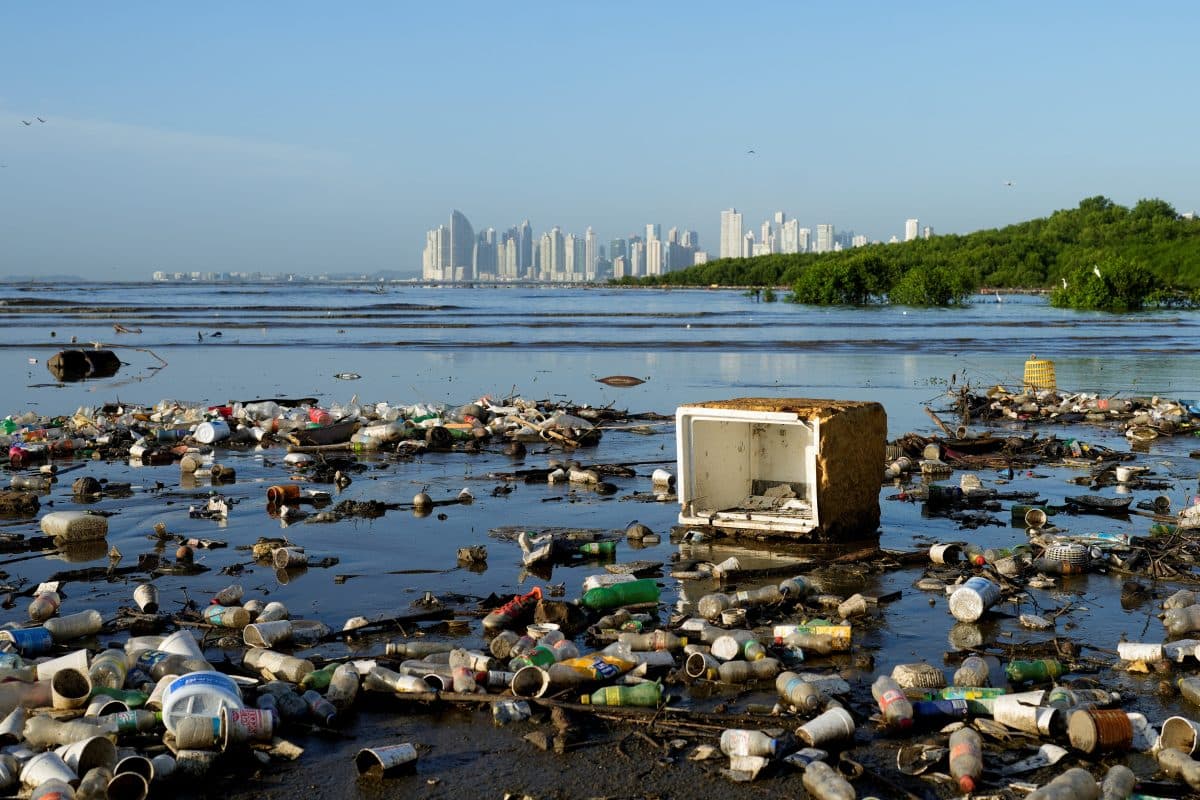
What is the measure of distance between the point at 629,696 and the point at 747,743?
0.77m

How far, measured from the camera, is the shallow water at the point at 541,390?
281 inches

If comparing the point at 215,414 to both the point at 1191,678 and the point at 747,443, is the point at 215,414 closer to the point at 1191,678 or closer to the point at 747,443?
the point at 747,443

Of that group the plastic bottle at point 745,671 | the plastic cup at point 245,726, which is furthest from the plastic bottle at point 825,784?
the plastic cup at point 245,726

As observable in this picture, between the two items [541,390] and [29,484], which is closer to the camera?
[29,484]

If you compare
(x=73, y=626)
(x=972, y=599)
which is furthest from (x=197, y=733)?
(x=972, y=599)

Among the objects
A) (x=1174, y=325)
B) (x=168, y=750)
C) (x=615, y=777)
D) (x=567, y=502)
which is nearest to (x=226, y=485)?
(x=567, y=502)

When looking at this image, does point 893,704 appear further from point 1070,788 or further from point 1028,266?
point 1028,266

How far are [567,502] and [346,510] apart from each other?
1.96 metres

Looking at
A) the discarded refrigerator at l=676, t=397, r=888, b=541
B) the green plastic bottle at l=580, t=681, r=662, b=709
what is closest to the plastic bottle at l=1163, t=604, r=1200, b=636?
the discarded refrigerator at l=676, t=397, r=888, b=541

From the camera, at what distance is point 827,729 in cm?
461

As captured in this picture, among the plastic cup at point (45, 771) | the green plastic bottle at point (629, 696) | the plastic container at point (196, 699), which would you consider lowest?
the green plastic bottle at point (629, 696)

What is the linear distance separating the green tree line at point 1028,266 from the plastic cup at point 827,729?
57229 mm

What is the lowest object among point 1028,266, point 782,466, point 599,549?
point 599,549

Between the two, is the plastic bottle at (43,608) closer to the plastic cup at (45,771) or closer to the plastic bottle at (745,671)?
the plastic cup at (45,771)
